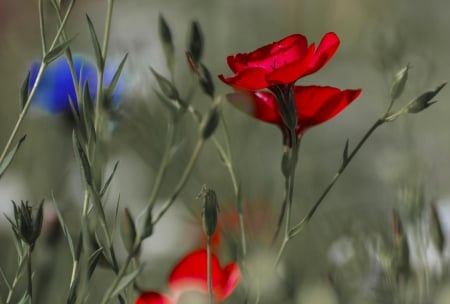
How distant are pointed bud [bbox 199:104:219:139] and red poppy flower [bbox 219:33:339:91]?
0.05m

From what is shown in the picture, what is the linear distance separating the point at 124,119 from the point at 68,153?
0.38 metres

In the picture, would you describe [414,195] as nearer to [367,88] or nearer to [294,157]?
[294,157]

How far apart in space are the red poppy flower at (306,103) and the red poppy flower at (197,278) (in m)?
0.10

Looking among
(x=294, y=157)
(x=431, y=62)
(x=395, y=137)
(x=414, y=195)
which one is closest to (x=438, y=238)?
(x=414, y=195)

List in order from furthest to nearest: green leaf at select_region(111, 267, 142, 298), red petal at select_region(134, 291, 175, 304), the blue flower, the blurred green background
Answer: the blue flower < the blurred green background < red petal at select_region(134, 291, 175, 304) < green leaf at select_region(111, 267, 142, 298)

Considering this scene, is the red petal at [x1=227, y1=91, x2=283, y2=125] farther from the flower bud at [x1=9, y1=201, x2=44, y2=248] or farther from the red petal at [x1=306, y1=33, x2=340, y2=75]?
the flower bud at [x1=9, y1=201, x2=44, y2=248]

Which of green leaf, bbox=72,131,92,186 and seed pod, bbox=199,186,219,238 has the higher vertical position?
green leaf, bbox=72,131,92,186

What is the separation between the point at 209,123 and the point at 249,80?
66 millimetres

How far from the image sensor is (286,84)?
658mm

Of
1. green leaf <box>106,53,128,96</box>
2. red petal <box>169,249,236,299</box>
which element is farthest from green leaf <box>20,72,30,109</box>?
red petal <box>169,249,236,299</box>

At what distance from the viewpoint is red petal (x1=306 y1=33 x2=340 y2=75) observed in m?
0.66

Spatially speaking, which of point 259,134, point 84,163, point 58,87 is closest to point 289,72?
point 84,163

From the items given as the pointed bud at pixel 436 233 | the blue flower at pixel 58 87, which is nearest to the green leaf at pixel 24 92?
the pointed bud at pixel 436 233

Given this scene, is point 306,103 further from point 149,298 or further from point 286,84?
point 149,298
